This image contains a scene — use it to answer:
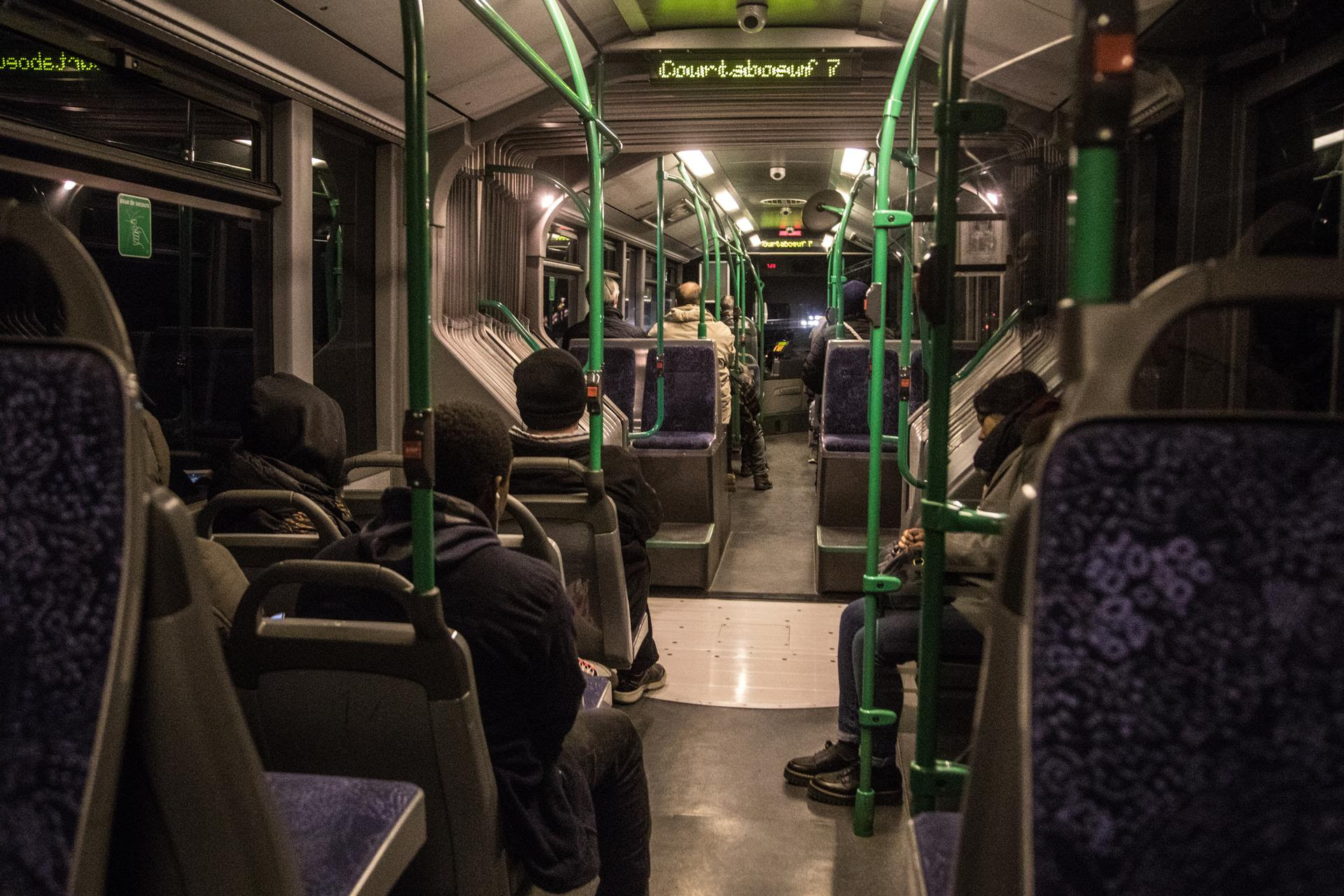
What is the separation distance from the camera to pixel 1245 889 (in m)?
1.00

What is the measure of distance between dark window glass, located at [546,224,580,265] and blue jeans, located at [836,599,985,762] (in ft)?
20.0

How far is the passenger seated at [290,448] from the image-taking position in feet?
9.87

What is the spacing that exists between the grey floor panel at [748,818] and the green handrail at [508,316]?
2.96 m

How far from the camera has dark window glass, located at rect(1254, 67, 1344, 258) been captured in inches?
85.7

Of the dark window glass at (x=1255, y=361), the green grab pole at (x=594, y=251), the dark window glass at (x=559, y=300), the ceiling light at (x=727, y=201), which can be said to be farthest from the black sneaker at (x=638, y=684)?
the ceiling light at (x=727, y=201)

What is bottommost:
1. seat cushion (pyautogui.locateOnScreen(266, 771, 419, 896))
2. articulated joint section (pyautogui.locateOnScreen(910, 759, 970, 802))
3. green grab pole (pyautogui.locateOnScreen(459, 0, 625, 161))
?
articulated joint section (pyautogui.locateOnScreen(910, 759, 970, 802))

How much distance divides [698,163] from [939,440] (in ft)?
30.4

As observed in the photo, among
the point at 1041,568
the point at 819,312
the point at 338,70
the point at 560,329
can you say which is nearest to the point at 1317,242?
the point at 1041,568

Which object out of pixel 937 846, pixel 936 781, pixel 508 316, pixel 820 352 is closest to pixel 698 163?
pixel 820 352

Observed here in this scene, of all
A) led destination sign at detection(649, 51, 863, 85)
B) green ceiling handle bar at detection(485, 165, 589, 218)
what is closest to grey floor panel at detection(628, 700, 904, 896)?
green ceiling handle bar at detection(485, 165, 589, 218)

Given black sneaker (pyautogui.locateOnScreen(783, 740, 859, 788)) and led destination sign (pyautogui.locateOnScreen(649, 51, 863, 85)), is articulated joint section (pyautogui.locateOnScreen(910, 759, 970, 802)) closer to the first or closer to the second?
black sneaker (pyautogui.locateOnScreen(783, 740, 859, 788))

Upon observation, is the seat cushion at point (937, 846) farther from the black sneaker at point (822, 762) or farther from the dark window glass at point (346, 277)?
the dark window glass at point (346, 277)

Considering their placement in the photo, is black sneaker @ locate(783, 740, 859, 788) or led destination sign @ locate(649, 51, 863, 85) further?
led destination sign @ locate(649, 51, 863, 85)

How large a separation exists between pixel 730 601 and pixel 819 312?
49.0 feet
